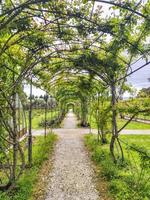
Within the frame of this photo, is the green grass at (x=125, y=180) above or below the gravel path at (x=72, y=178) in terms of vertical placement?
above

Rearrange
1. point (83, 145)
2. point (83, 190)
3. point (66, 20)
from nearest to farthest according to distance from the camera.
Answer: point (66, 20)
point (83, 190)
point (83, 145)

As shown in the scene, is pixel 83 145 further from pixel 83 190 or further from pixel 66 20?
pixel 66 20

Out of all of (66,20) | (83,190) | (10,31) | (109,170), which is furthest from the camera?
(109,170)

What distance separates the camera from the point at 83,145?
12.7 m

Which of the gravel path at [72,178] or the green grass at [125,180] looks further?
the gravel path at [72,178]

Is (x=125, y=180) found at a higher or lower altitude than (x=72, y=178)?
higher

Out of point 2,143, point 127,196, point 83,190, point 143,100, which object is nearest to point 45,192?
point 83,190

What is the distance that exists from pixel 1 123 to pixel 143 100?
275cm

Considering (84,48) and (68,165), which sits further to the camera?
(68,165)

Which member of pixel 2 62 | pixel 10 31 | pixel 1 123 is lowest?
pixel 1 123

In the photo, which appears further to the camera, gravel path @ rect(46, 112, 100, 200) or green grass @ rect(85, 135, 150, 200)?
gravel path @ rect(46, 112, 100, 200)

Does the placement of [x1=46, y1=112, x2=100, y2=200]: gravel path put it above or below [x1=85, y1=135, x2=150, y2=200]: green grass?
below

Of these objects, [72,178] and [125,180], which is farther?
[72,178]

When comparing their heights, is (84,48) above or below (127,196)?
above
